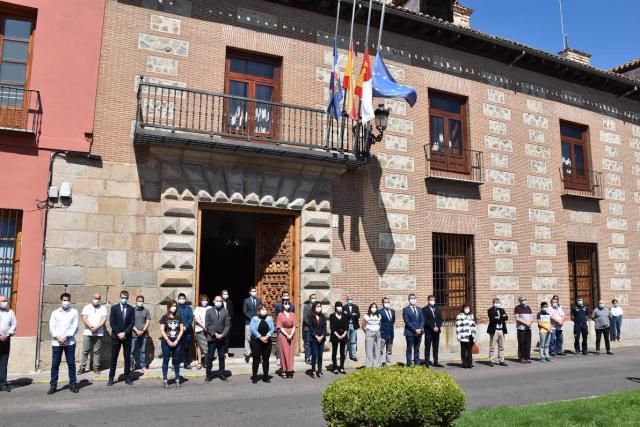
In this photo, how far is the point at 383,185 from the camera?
1455 centimetres

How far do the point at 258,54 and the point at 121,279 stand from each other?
21.4 ft

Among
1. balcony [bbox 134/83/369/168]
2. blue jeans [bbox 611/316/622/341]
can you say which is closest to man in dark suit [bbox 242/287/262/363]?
balcony [bbox 134/83/369/168]

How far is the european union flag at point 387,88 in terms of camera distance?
42.0ft

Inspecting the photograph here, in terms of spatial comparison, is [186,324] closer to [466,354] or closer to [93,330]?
[93,330]

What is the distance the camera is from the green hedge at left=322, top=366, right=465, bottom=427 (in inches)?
190

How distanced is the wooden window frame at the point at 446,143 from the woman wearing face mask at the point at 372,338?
18.3 ft

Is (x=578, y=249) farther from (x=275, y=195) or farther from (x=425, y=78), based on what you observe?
(x=275, y=195)

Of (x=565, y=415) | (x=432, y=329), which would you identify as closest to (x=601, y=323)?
(x=432, y=329)

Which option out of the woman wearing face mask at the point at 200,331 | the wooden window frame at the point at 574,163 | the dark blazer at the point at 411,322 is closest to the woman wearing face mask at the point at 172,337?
the woman wearing face mask at the point at 200,331

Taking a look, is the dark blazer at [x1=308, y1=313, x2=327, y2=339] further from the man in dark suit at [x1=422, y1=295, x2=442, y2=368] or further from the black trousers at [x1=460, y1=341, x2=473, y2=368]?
the black trousers at [x1=460, y1=341, x2=473, y2=368]

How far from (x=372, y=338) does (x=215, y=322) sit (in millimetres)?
3502

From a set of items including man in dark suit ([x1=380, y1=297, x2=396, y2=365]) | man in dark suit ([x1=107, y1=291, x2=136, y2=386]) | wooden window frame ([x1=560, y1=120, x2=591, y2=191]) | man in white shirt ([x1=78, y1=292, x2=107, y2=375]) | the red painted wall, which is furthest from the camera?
wooden window frame ([x1=560, y1=120, x2=591, y2=191])

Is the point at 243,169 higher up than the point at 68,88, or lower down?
lower down

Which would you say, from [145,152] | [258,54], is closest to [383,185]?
[258,54]
